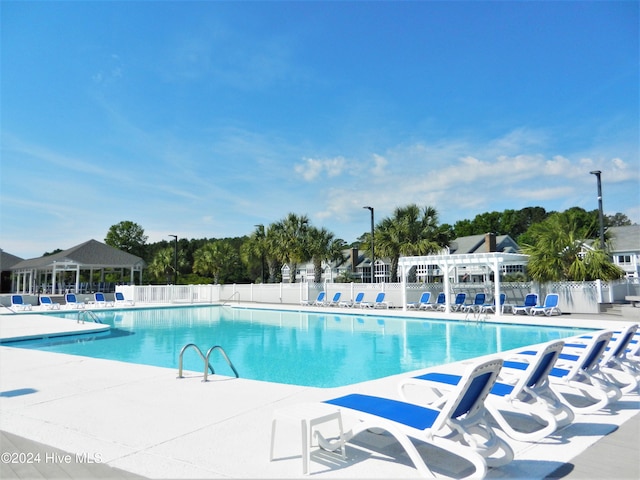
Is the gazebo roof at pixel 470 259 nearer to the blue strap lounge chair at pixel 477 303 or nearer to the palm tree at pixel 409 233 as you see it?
the blue strap lounge chair at pixel 477 303

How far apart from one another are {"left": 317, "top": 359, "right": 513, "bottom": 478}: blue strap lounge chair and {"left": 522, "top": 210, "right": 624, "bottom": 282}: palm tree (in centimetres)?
1840

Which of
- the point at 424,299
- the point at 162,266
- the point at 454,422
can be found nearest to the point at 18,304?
the point at 162,266

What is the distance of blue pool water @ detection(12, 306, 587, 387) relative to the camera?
9.42 metres

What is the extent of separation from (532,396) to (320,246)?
1136 inches

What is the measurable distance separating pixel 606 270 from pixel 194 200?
26165 mm

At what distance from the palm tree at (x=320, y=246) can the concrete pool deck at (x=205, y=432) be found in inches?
1027

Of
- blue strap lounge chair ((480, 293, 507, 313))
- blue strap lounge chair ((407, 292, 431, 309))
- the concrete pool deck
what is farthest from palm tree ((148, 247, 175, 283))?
the concrete pool deck

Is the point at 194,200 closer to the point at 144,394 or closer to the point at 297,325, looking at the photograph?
the point at 297,325

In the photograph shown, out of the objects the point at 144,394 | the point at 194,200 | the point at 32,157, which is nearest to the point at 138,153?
the point at 32,157

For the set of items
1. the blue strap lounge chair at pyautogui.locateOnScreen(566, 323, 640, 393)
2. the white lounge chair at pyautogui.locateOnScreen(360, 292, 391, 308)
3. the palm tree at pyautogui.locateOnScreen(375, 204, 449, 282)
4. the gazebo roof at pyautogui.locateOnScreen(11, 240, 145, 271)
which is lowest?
the white lounge chair at pyautogui.locateOnScreen(360, 292, 391, 308)

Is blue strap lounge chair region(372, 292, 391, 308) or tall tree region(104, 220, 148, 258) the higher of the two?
tall tree region(104, 220, 148, 258)

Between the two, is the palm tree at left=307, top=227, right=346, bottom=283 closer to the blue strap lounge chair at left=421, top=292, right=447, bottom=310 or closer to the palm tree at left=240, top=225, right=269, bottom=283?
the palm tree at left=240, top=225, right=269, bottom=283

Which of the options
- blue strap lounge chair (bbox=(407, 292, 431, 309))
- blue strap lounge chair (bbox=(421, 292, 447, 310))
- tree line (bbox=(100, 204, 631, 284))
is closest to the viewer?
tree line (bbox=(100, 204, 631, 284))

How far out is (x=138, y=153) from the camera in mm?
24219
